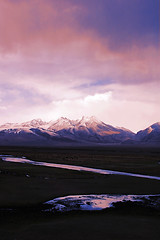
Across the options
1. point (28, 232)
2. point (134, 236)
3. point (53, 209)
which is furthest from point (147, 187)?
point (28, 232)

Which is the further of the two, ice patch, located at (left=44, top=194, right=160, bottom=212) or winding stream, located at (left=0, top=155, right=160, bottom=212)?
winding stream, located at (left=0, top=155, right=160, bottom=212)

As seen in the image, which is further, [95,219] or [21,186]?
[21,186]

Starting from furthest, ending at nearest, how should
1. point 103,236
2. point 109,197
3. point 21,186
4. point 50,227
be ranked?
point 21,186 → point 109,197 → point 50,227 → point 103,236

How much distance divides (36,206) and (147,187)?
46.6 feet

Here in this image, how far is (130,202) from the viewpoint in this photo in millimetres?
21594

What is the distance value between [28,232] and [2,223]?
2.40m

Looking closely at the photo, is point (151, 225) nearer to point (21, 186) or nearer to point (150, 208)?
point (150, 208)

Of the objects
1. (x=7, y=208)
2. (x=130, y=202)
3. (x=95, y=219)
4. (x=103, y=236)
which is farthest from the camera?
(x=130, y=202)

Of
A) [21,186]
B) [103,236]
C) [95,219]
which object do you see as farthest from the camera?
[21,186]

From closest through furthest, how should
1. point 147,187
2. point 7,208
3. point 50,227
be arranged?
point 50,227
point 7,208
point 147,187

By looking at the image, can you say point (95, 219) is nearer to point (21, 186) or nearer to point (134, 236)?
point (134, 236)

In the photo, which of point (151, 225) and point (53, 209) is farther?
point (53, 209)

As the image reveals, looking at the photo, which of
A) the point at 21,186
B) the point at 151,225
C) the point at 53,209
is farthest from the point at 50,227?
the point at 21,186

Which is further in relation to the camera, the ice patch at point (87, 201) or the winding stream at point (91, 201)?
the winding stream at point (91, 201)
